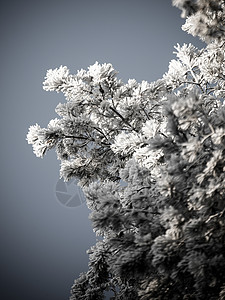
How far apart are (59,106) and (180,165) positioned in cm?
382

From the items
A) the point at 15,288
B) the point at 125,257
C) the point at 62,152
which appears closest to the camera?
the point at 125,257

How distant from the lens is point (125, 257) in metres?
3.61

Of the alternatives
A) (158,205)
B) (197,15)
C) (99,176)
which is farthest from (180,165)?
(99,176)

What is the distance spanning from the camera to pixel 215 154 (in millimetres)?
3105

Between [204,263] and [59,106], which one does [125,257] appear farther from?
[59,106]

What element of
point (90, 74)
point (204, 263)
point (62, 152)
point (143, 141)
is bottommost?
point (204, 263)

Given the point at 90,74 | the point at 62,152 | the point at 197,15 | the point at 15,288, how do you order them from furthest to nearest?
1. the point at 15,288
2. the point at 62,152
3. the point at 90,74
4. the point at 197,15

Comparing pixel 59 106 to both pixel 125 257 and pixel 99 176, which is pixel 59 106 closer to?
pixel 99 176

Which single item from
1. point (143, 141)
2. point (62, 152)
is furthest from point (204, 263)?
point (62, 152)

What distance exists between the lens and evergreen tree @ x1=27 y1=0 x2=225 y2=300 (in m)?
3.28

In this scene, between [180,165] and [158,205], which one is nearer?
[180,165]

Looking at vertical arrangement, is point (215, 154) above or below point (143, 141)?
below

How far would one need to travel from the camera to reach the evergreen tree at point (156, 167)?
3.28m

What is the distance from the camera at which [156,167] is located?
14.7ft
